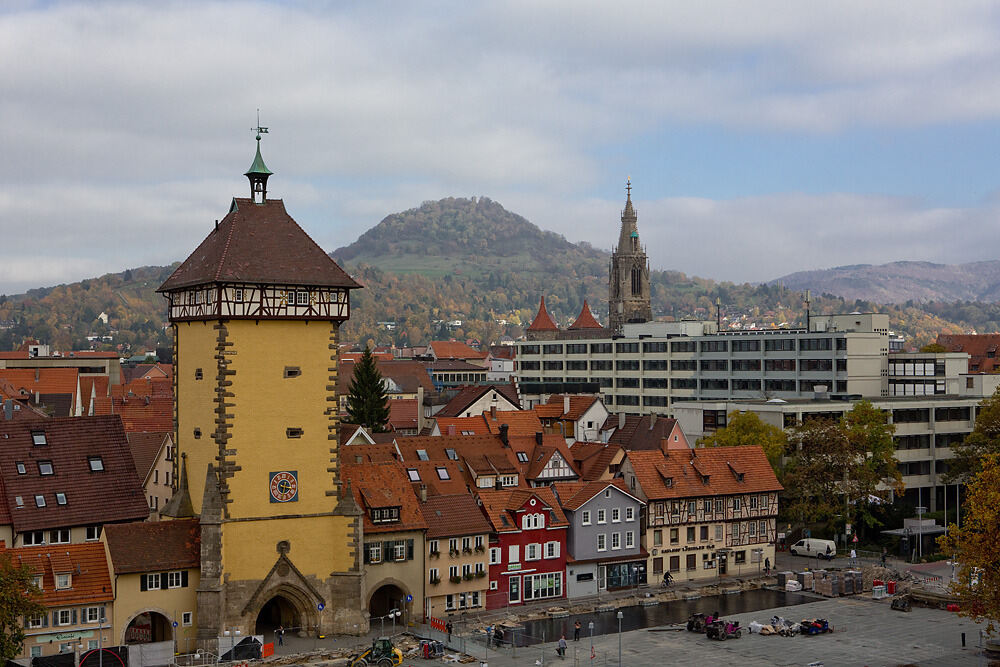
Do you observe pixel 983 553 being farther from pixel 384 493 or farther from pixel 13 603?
pixel 13 603

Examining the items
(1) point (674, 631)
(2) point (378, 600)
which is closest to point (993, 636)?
(1) point (674, 631)

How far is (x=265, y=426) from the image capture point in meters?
60.3

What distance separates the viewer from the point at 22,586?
48156 mm

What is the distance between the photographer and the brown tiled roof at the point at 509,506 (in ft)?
229

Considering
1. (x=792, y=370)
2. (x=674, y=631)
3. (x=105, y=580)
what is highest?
(x=792, y=370)

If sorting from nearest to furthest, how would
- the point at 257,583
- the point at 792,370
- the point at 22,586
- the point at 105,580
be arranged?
the point at 22,586, the point at 105,580, the point at 257,583, the point at 792,370

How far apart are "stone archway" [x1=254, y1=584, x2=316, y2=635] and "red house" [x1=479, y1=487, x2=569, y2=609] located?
41.0 ft

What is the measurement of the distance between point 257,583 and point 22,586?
14.1 meters

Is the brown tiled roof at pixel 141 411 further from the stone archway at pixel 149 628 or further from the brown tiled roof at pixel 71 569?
the brown tiled roof at pixel 71 569

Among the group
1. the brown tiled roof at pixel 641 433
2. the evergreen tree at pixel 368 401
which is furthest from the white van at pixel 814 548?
the evergreen tree at pixel 368 401

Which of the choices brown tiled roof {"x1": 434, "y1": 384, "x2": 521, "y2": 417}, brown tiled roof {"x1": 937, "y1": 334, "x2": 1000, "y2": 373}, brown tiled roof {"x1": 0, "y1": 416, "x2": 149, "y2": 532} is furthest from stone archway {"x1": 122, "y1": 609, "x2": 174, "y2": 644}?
brown tiled roof {"x1": 937, "y1": 334, "x2": 1000, "y2": 373}

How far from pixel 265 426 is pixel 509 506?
59.9 feet

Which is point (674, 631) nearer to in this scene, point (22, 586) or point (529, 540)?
point (529, 540)

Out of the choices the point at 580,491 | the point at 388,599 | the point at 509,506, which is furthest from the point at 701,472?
the point at 388,599
